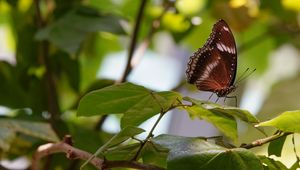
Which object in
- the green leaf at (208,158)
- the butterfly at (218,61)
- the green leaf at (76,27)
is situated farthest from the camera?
the green leaf at (76,27)

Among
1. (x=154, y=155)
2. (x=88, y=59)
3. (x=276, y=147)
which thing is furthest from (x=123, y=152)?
(x=88, y=59)

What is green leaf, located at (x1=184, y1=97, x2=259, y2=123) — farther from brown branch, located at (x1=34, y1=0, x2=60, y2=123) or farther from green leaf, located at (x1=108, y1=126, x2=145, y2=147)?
brown branch, located at (x1=34, y1=0, x2=60, y2=123)

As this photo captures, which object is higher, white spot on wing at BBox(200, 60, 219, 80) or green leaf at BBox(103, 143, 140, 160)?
white spot on wing at BBox(200, 60, 219, 80)

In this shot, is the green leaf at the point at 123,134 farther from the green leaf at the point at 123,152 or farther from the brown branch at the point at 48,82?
the brown branch at the point at 48,82

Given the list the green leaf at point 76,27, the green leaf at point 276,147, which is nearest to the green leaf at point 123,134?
the green leaf at point 276,147

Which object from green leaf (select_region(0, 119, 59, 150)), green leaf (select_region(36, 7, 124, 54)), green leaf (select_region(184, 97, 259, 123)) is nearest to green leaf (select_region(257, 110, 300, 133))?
green leaf (select_region(184, 97, 259, 123))

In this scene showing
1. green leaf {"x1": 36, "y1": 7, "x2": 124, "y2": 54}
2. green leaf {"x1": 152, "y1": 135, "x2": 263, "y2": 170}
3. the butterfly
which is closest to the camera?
green leaf {"x1": 152, "y1": 135, "x2": 263, "y2": 170}

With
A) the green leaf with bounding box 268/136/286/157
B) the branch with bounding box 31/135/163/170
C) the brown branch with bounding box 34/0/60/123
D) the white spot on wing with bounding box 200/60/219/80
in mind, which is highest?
the white spot on wing with bounding box 200/60/219/80
